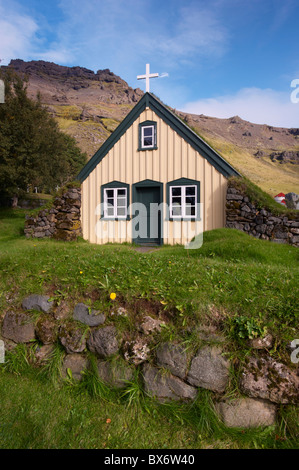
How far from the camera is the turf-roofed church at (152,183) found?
11.9 metres

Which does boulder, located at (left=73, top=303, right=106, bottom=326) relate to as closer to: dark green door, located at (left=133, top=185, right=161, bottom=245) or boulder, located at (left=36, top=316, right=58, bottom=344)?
boulder, located at (left=36, top=316, right=58, bottom=344)

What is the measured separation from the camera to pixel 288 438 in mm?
2760

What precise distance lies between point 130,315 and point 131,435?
132 cm

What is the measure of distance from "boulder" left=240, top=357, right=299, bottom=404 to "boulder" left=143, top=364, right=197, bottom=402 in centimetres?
65

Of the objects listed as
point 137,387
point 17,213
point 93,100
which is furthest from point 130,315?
point 93,100

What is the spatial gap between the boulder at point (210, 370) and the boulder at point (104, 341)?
1.03 meters

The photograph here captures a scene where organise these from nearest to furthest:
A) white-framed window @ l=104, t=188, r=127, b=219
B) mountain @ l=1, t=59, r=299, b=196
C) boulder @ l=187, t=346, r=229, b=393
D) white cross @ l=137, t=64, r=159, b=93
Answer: boulder @ l=187, t=346, r=229, b=393, white cross @ l=137, t=64, r=159, b=93, white-framed window @ l=104, t=188, r=127, b=219, mountain @ l=1, t=59, r=299, b=196

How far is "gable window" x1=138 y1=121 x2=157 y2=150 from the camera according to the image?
1266 centimetres

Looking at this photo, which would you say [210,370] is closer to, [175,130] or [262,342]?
[262,342]

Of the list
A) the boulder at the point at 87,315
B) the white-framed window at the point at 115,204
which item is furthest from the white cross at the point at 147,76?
the boulder at the point at 87,315

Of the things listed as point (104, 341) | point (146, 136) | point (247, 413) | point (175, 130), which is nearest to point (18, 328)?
point (104, 341)

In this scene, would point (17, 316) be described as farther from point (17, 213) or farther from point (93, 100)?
point (93, 100)

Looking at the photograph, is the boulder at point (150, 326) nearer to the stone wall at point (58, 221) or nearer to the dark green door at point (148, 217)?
the dark green door at point (148, 217)

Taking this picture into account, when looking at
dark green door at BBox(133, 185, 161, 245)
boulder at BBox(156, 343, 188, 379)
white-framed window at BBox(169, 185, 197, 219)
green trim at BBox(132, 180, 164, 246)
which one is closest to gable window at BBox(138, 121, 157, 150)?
green trim at BBox(132, 180, 164, 246)
